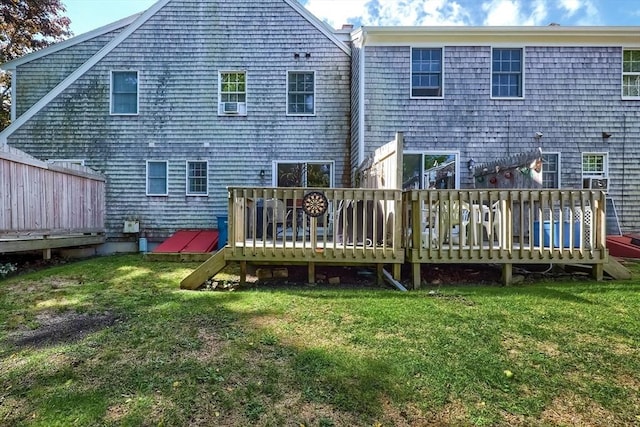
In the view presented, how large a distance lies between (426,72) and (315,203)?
6.02 meters

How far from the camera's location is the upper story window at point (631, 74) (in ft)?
30.8

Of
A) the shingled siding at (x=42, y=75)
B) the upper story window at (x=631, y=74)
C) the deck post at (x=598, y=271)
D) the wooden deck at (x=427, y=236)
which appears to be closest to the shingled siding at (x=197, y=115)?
the shingled siding at (x=42, y=75)

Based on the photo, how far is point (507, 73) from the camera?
30.9 feet

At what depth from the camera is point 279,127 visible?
10.1 meters

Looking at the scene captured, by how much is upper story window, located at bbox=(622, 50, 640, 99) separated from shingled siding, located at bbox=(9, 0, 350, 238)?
22.9ft

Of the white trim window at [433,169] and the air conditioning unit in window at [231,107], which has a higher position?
the air conditioning unit in window at [231,107]

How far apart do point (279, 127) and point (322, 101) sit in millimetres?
1367

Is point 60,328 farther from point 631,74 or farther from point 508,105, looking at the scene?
point 631,74

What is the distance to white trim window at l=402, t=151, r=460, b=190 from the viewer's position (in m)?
9.38

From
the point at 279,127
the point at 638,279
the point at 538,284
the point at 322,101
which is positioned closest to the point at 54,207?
the point at 279,127

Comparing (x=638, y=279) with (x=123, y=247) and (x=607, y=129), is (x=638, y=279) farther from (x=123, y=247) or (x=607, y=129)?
(x=123, y=247)

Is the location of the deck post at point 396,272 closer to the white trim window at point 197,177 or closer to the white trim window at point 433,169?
the white trim window at point 433,169

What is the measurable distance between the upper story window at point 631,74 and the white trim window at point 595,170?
1.67 m

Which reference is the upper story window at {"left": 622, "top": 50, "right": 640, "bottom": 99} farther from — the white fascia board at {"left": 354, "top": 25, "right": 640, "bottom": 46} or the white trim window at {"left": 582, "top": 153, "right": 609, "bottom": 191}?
the white trim window at {"left": 582, "top": 153, "right": 609, "bottom": 191}
